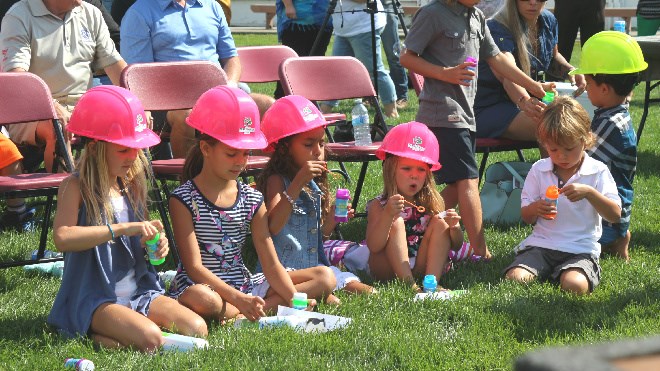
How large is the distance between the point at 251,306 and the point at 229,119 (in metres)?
0.84

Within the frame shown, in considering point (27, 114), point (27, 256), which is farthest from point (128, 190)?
point (27, 256)

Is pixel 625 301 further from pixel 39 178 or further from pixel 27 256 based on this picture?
pixel 27 256

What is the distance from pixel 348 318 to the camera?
3998 mm

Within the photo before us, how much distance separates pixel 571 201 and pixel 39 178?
2712 mm

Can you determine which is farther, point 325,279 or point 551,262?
point 551,262

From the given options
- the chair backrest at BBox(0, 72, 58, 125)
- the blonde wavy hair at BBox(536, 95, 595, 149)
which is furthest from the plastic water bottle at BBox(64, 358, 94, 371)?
the blonde wavy hair at BBox(536, 95, 595, 149)

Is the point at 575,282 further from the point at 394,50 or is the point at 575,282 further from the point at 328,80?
the point at 394,50

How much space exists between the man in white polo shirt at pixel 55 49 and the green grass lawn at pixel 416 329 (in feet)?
3.15

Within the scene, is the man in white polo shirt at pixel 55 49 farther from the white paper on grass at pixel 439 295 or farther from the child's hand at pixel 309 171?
the white paper on grass at pixel 439 295

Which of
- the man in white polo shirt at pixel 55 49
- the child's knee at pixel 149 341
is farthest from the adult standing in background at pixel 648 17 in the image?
the child's knee at pixel 149 341

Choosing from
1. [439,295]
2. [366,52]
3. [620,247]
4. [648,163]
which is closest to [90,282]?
[439,295]

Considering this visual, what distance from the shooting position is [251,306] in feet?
12.9

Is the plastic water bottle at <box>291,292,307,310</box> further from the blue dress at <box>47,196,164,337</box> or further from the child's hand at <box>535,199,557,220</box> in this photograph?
the child's hand at <box>535,199,557,220</box>

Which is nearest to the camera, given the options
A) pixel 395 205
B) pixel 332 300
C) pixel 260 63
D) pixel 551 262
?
pixel 332 300
